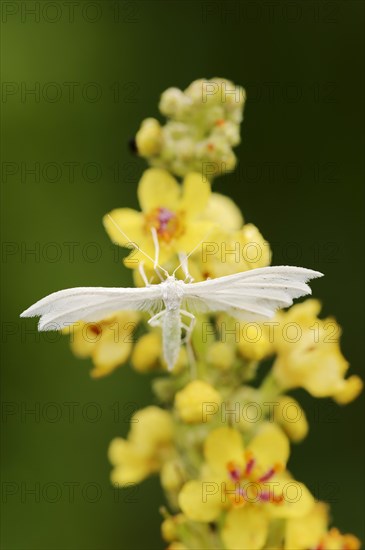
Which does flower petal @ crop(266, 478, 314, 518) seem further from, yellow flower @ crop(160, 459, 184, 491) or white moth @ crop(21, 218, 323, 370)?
white moth @ crop(21, 218, 323, 370)

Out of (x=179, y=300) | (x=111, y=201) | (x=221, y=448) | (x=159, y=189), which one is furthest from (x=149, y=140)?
(x=111, y=201)

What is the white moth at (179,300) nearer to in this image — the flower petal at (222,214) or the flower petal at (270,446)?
the flower petal at (222,214)

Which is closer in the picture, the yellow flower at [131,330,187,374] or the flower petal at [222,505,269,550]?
the flower petal at [222,505,269,550]

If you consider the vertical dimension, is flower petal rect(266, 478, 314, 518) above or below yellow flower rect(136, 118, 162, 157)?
below

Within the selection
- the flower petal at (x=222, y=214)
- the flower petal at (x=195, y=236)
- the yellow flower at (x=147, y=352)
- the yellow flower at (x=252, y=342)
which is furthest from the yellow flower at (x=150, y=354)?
the flower petal at (x=222, y=214)

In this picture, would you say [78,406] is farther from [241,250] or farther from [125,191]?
[241,250]

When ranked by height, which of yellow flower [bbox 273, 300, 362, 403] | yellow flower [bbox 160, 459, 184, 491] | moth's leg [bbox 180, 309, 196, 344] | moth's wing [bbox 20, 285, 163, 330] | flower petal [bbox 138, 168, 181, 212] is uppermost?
flower petal [bbox 138, 168, 181, 212]

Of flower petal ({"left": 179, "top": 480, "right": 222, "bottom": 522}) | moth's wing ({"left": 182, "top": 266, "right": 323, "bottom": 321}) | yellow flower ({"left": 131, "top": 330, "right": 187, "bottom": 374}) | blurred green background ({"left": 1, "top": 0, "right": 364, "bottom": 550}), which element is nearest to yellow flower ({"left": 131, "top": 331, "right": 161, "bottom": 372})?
yellow flower ({"left": 131, "top": 330, "right": 187, "bottom": 374})

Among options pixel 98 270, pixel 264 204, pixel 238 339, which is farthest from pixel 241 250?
pixel 264 204
